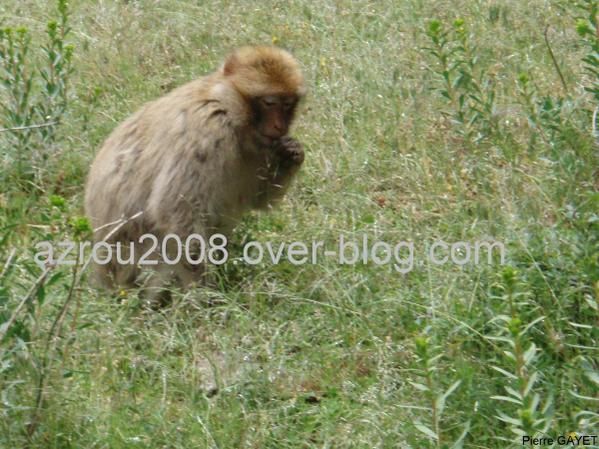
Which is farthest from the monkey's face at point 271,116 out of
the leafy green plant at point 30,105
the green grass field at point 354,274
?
the leafy green plant at point 30,105

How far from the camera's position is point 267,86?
5969 millimetres

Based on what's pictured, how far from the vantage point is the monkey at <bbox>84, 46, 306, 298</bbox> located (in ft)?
19.2

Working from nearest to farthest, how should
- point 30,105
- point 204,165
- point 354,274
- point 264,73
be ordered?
point 354,274, point 204,165, point 264,73, point 30,105

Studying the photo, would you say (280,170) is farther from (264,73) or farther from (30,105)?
(30,105)

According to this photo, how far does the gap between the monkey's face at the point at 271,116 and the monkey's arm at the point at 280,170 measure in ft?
0.16

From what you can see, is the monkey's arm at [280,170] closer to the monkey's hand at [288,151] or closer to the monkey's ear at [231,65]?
the monkey's hand at [288,151]

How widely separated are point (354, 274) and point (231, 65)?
4.13 ft

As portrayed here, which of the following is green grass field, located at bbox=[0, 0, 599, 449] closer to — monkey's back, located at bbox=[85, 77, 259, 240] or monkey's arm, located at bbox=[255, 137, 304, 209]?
monkey's arm, located at bbox=[255, 137, 304, 209]

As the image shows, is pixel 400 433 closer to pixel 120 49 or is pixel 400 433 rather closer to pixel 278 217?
pixel 278 217

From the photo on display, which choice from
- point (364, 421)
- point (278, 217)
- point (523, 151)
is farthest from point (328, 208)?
point (364, 421)

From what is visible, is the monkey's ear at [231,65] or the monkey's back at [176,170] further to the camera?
the monkey's ear at [231,65]

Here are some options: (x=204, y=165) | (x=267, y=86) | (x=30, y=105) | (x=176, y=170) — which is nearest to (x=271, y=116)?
(x=267, y=86)

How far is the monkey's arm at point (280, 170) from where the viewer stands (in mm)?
6012

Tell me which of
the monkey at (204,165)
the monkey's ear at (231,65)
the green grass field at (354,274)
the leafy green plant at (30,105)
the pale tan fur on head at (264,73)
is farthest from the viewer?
the leafy green plant at (30,105)
